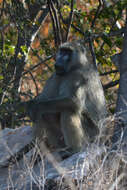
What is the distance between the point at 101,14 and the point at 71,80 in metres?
2.27

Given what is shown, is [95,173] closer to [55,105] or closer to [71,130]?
[71,130]

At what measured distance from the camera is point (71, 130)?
5.47m

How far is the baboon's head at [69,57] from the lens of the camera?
5.70 meters

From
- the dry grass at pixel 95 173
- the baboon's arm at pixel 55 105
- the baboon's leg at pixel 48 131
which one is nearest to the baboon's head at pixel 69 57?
the baboon's arm at pixel 55 105

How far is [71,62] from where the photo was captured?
19.2 ft

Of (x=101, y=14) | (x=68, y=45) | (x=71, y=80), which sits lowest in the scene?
(x=71, y=80)

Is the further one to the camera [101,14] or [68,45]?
[101,14]

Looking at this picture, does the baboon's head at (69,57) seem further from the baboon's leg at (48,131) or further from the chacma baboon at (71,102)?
the baboon's leg at (48,131)

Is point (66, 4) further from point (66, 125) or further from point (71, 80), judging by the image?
point (66, 125)

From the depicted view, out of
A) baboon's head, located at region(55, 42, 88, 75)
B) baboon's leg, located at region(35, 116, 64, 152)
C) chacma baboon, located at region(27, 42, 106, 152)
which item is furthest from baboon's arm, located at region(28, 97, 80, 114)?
baboon's head, located at region(55, 42, 88, 75)

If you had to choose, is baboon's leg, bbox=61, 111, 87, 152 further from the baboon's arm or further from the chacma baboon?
the baboon's arm

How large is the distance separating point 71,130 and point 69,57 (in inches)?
49.3

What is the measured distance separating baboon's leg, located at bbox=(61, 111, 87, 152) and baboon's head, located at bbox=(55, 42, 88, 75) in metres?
0.74

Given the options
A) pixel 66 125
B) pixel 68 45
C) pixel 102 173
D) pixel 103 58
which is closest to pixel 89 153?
pixel 102 173
